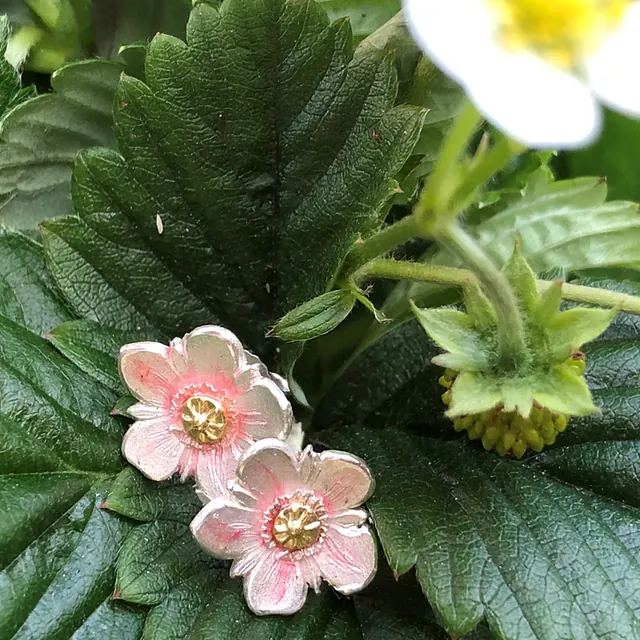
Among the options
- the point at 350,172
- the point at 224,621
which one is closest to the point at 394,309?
the point at 350,172

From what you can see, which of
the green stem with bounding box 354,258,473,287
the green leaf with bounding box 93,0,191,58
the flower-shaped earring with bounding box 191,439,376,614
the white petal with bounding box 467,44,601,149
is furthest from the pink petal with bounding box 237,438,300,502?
the green leaf with bounding box 93,0,191,58

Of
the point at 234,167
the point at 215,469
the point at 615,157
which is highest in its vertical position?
the point at 234,167

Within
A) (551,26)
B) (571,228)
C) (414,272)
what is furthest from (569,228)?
(551,26)

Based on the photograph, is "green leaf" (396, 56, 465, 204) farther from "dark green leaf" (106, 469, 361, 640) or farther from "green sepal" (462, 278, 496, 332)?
"dark green leaf" (106, 469, 361, 640)

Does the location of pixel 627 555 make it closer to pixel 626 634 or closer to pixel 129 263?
pixel 626 634

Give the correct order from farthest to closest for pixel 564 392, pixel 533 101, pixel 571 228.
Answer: pixel 571 228, pixel 564 392, pixel 533 101

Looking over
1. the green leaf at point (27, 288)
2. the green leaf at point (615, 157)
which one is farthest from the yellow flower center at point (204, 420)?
the green leaf at point (615, 157)

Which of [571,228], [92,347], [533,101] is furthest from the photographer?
[571,228]

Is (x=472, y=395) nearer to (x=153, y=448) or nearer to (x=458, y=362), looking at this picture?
(x=458, y=362)
